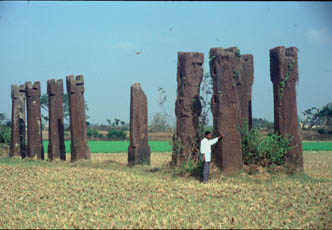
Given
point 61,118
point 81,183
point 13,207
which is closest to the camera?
point 13,207

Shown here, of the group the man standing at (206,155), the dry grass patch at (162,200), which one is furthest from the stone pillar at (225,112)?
the man standing at (206,155)

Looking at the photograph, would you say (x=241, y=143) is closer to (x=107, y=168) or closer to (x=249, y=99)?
(x=249, y=99)

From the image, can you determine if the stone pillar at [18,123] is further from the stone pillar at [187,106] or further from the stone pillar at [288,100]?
the stone pillar at [288,100]

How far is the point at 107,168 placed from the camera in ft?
49.0

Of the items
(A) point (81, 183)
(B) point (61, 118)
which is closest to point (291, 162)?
(A) point (81, 183)

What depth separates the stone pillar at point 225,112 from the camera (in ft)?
39.9

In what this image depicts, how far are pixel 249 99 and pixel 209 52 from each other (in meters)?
2.61

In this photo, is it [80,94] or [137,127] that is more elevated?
[80,94]

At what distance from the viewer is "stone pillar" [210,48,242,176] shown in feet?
39.9

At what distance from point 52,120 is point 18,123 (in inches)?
125

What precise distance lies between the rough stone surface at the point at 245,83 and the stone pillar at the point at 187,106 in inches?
60.3

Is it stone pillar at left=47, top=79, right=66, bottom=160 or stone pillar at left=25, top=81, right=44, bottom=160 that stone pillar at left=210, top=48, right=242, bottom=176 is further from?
stone pillar at left=25, top=81, right=44, bottom=160

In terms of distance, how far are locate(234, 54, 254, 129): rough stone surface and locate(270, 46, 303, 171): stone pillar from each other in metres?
1.54

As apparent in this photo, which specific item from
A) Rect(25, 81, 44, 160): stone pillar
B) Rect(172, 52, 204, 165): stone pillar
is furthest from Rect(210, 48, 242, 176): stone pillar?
Rect(25, 81, 44, 160): stone pillar
